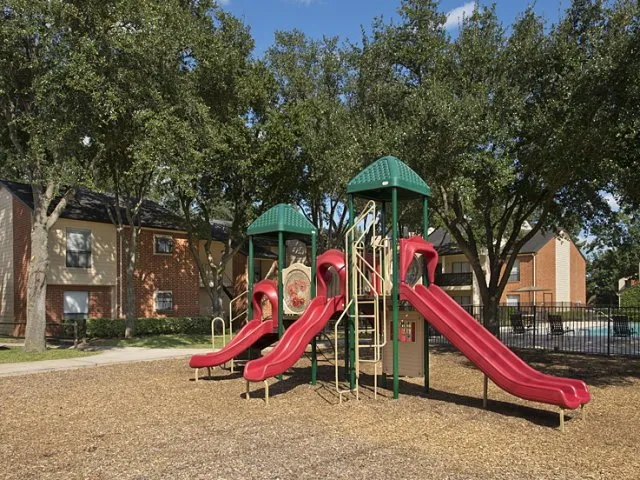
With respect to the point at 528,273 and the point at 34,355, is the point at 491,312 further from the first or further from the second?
the point at 528,273

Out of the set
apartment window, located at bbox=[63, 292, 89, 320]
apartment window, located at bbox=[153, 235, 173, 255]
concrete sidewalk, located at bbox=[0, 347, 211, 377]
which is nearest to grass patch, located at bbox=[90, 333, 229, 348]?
concrete sidewalk, located at bbox=[0, 347, 211, 377]

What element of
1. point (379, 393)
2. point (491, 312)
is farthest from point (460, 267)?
point (379, 393)

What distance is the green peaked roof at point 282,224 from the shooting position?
1293 centimetres

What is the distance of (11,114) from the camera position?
61.6 ft

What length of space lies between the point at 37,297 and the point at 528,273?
37863 mm

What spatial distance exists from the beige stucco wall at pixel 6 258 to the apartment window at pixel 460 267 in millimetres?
32311

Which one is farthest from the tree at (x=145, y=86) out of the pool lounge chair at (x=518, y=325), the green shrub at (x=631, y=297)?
the green shrub at (x=631, y=297)

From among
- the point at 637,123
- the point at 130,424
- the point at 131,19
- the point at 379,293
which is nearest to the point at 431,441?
the point at 379,293

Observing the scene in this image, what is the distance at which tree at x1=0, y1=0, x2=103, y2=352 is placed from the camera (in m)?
16.7

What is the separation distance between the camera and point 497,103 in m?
15.9

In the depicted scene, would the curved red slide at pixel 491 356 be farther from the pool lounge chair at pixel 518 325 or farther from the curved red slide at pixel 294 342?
→ the pool lounge chair at pixel 518 325

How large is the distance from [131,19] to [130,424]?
13.1 metres

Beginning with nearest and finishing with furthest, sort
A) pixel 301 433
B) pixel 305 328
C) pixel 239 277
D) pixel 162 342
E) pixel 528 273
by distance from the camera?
pixel 301 433 → pixel 305 328 → pixel 162 342 → pixel 239 277 → pixel 528 273

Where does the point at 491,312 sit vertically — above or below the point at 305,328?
below
